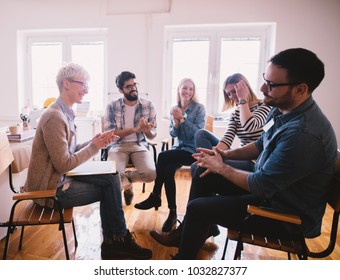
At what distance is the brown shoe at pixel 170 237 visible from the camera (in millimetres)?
1857

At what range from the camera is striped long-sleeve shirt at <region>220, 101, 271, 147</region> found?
6.39 ft

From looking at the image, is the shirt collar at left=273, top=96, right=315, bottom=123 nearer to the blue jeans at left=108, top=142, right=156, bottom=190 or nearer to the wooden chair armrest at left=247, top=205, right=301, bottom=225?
the wooden chair armrest at left=247, top=205, right=301, bottom=225

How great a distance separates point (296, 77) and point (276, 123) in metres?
0.26

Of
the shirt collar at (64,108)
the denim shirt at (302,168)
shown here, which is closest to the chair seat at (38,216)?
the shirt collar at (64,108)

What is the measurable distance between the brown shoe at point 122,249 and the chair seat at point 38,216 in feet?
1.30

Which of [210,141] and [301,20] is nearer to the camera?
[210,141]

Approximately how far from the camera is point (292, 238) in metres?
1.23

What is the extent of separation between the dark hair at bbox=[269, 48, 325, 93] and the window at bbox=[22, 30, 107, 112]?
3466mm

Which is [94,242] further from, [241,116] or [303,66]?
[303,66]

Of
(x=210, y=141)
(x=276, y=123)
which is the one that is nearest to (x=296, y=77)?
(x=276, y=123)

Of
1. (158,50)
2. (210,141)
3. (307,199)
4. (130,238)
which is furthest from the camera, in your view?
(158,50)

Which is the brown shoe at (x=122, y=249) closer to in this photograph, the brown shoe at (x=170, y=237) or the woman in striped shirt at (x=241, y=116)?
the brown shoe at (x=170, y=237)
